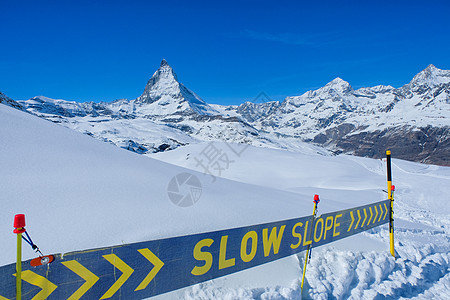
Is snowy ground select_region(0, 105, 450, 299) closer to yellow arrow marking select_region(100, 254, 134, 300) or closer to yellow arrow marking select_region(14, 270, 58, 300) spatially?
yellow arrow marking select_region(100, 254, 134, 300)

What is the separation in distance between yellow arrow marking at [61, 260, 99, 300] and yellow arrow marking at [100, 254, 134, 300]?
199 mm

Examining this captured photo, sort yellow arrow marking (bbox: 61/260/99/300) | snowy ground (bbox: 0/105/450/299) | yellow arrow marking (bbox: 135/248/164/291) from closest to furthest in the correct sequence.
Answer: yellow arrow marking (bbox: 61/260/99/300) → yellow arrow marking (bbox: 135/248/164/291) → snowy ground (bbox: 0/105/450/299)

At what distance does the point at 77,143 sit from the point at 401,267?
8323mm

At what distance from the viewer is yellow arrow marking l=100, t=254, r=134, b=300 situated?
8.68ft

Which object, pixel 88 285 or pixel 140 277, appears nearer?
pixel 88 285

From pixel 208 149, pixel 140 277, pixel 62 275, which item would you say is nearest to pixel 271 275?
pixel 140 277

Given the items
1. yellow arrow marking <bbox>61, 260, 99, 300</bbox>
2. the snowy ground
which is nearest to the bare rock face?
the snowy ground

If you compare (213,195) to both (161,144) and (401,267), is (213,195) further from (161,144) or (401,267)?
(161,144)

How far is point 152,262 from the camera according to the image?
9.52 ft

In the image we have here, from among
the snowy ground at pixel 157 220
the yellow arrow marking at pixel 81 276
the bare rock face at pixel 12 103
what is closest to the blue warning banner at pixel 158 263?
the yellow arrow marking at pixel 81 276

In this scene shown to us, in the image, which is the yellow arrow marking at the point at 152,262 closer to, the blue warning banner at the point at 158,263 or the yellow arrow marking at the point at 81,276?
the blue warning banner at the point at 158,263

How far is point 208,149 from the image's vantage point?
33.0 m

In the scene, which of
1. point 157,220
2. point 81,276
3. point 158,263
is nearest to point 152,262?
point 158,263

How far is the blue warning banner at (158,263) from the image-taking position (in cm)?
232
